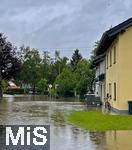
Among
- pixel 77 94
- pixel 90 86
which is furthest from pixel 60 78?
pixel 90 86

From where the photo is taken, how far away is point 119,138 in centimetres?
1869

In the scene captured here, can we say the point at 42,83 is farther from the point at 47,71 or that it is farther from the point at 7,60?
the point at 7,60

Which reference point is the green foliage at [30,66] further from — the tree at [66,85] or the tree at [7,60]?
the tree at [7,60]

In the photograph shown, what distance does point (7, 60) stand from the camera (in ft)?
248

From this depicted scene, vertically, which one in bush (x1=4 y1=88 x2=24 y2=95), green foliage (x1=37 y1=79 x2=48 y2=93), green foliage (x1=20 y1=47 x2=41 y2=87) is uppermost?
green foliage (x1=20 y1=47 x2=41 y2=87)

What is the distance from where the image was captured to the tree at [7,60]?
74.8 meters

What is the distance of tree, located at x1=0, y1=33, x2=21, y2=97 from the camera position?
245ft

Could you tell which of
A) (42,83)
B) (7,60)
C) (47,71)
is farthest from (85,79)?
(47,71)

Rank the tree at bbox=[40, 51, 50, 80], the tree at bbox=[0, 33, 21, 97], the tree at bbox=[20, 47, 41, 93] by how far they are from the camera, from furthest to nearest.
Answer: the tree at bbox=[40, 51, 50, 80] < the tree at bbox=[20, 47, 41, 93] < the tree at bbox=[0, 33, 21, 97]

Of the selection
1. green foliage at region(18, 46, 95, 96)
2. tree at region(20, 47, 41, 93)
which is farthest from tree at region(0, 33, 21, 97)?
tree at region(20, 47, 41, 93)

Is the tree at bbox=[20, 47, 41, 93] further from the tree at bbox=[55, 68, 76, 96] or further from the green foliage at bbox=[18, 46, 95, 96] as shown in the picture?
the tree at bbox=[55, 68, 76, 96]

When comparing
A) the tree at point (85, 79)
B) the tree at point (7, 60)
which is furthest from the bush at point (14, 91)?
the tree at point (7, 60)

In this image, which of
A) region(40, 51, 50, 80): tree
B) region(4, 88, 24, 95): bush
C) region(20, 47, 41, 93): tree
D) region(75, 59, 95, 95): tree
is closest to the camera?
region(75, 59, 95, 95): tree

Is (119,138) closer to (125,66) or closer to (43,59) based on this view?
(125,66)
